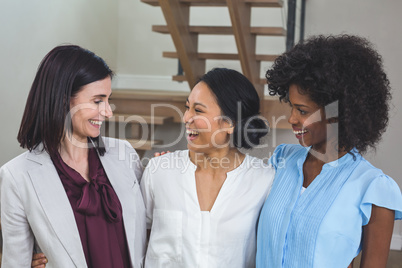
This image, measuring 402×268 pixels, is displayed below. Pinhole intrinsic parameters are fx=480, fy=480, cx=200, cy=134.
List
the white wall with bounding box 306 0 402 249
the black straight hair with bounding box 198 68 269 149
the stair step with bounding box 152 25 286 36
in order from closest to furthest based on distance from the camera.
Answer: the black straight hair with bounding box 198 68 269 149 < the stair step with bounding box 152 25 286 36 < the white wall with bounding box 306 0 402 249

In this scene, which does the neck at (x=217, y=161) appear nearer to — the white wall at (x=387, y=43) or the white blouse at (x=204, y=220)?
the white blouse at (x=204, y=220)

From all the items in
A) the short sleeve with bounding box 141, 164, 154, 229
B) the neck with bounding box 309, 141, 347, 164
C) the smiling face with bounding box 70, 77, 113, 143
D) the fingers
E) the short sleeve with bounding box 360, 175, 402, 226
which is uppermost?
the smiling face with bounding box 70, 77, 113, 143

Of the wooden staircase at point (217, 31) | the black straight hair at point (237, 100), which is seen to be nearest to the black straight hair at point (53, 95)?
the black straight hair at point (237, 100)

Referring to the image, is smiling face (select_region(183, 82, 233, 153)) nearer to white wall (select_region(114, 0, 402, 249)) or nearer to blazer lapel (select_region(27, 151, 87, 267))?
blazer lapel (select_region(27, 151, 87, 267))

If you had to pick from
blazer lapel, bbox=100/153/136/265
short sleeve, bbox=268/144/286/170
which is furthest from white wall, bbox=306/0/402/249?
blazer lapel, bbox=100/153/136/265

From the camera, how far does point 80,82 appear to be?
1.66m

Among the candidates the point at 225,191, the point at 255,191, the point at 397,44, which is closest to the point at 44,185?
the point at 225,191

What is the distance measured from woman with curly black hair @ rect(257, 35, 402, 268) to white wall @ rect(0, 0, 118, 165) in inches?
108

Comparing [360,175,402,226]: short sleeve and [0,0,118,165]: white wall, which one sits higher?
[0,0,118,165]: white wall

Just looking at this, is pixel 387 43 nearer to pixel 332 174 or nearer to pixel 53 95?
pixel 332 174

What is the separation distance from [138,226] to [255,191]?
17.4 inches

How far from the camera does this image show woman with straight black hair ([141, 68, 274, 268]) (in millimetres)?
1666

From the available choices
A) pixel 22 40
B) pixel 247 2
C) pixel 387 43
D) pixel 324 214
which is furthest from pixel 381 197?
pixel 22 40

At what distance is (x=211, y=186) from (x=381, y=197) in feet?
1.94
